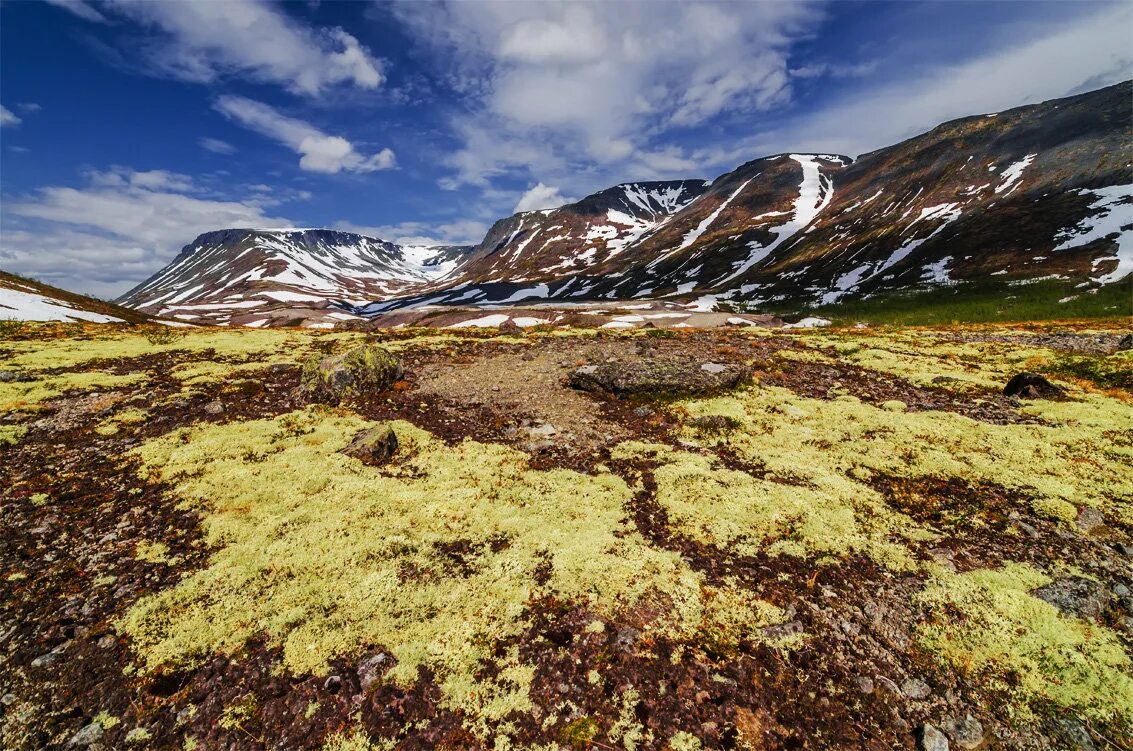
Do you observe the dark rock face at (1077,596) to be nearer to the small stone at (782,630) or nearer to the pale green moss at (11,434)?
the small stone at (782,630)

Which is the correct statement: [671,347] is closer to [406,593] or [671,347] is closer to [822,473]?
[822,473]

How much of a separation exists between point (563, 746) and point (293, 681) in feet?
13.0

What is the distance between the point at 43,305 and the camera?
48969 mm

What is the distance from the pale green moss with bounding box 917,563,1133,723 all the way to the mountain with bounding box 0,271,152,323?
58.5 meters

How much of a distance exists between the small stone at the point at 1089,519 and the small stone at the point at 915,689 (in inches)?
265

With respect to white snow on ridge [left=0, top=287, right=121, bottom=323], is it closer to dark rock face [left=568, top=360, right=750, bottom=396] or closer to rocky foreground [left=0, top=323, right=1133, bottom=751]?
rocky foreground [left=0, top=323, right=1133, bottom=751]

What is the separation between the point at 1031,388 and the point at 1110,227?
11522 cm

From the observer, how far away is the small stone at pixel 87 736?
5800mm

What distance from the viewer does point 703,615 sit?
7902 millimetres

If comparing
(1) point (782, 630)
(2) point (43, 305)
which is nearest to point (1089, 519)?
(1) point (782, 630)

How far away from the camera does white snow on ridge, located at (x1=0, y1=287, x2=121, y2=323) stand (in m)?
42.5

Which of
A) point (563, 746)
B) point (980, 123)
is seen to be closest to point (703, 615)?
point (563, 746)

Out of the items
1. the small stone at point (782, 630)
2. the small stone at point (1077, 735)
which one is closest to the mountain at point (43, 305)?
the small stone at point (782, 630)

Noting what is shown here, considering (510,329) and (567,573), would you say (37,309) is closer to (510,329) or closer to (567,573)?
(510,329)
